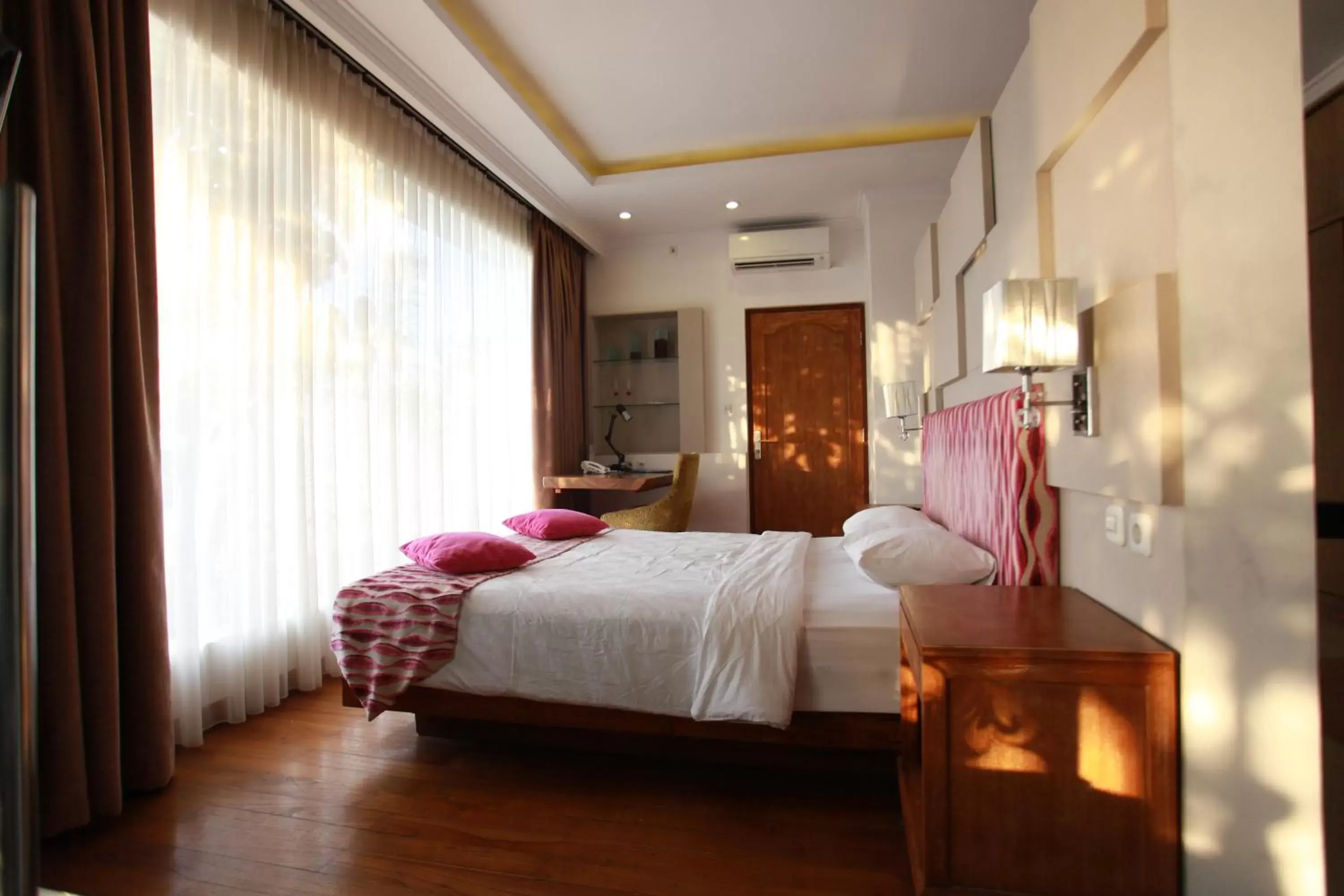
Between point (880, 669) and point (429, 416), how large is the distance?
2660 mm

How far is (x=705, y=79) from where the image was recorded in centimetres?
329

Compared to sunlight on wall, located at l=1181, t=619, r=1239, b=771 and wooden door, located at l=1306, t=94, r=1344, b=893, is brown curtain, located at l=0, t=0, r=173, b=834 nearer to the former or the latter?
sunlight on wall, located at l=1181, t=619, r=1239, b=771

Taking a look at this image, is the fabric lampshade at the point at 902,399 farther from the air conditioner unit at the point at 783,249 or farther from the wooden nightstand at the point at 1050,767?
the wooden nightstand at the point at 1050,767

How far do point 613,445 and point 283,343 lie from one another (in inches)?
123

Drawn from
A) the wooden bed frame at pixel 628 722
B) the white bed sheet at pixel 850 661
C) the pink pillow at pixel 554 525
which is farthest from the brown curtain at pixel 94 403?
the white bed sheet at pixel 850 661

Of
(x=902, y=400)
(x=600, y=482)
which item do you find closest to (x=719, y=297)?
(x=600, y=482)

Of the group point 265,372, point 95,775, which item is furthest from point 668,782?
point 265,372

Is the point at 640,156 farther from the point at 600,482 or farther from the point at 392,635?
the point at 392,635

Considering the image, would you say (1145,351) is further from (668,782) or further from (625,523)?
(625,523)

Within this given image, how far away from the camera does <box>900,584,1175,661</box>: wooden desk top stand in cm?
119

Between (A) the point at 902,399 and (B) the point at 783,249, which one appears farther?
(B) the point at 783,249

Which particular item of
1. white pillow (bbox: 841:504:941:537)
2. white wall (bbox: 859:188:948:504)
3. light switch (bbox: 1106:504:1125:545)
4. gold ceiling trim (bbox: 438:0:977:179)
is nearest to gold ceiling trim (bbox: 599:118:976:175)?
gold ceiling trim (bbox: 438:0:977:179)

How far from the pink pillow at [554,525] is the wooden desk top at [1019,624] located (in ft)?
6.24

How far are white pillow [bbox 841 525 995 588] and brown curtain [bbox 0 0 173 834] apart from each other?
2.19m
